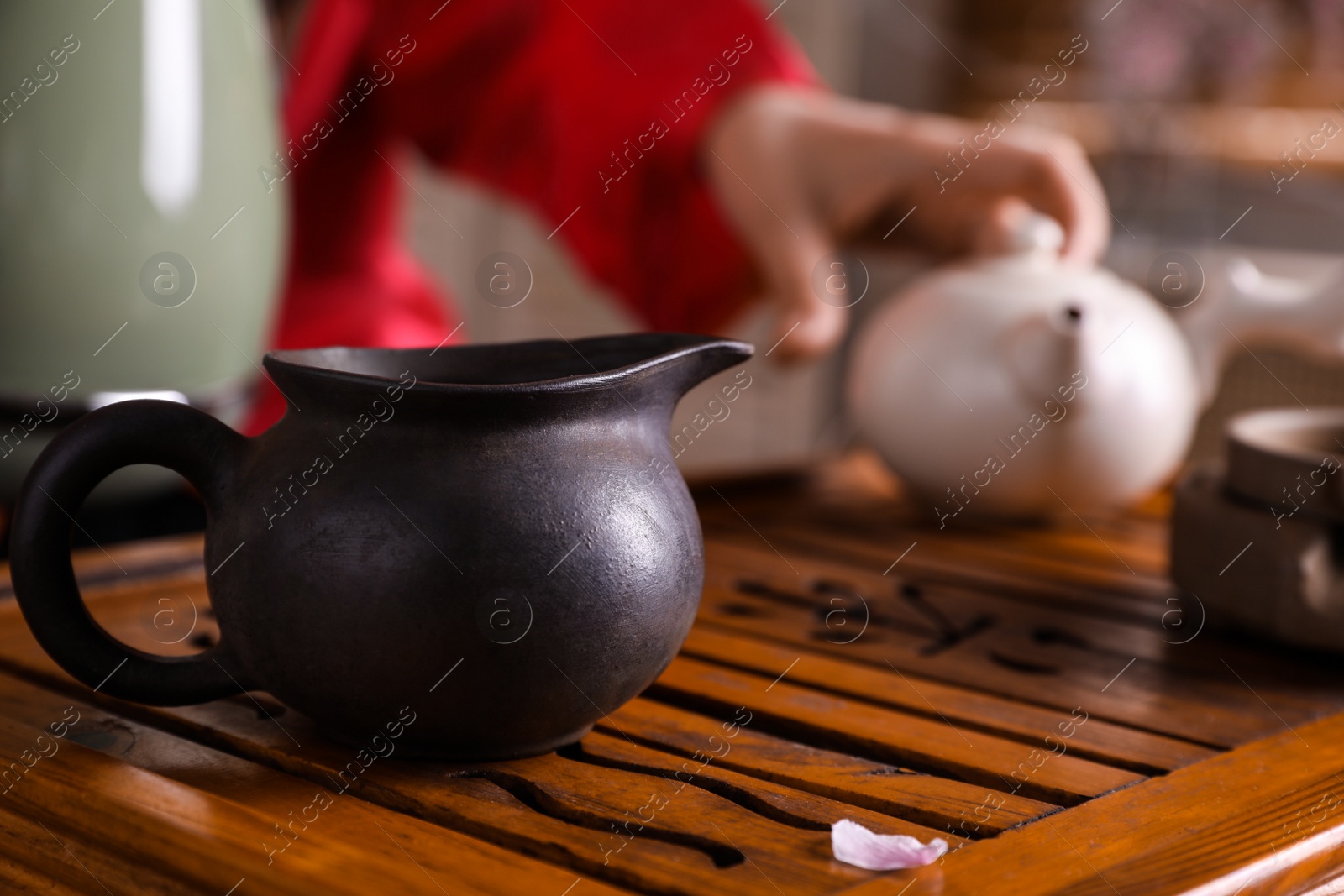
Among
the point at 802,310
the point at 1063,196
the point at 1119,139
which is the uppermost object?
the point at 1119,139

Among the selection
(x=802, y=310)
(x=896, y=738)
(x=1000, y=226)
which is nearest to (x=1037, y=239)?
(x=1000, y=226)

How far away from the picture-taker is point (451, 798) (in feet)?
1.29

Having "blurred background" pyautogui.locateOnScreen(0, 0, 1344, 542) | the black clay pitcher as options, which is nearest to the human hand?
the black clay pitcher

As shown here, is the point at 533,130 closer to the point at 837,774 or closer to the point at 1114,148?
the point at 837,774

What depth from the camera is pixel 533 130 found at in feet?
3.75

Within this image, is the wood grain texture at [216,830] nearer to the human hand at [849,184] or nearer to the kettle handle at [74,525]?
the kettle handle at [74,525]

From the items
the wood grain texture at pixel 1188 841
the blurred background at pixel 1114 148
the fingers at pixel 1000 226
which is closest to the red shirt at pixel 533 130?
the fingers at pixel 1000 226

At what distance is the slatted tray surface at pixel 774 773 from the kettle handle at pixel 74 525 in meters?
0.03

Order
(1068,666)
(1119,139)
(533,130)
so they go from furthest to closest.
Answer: (1119,139) < (533,130) < (1068,666)

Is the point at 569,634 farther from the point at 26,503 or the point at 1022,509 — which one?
the point at 1022,509

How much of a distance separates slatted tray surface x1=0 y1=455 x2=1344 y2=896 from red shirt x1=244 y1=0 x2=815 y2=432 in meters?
0.50

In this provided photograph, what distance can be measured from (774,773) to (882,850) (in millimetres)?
74

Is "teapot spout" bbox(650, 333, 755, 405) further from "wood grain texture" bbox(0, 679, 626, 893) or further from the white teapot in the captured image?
the white teapot

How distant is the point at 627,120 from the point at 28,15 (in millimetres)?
480
